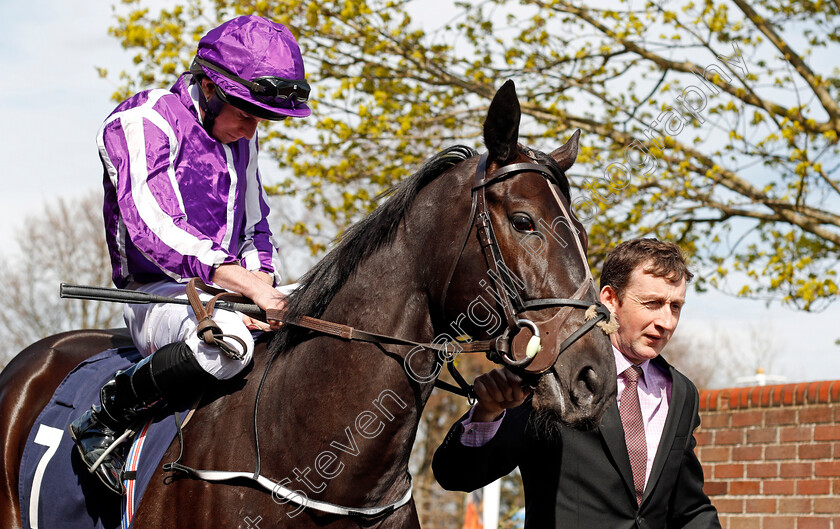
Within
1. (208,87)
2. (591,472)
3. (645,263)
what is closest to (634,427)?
(591,472)

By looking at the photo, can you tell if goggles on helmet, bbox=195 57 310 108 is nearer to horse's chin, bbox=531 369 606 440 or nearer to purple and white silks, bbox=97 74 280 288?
purple and white silks, bbox=97 74 280 288

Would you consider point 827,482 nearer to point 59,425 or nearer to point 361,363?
point 361,363

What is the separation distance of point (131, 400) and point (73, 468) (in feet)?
1.59

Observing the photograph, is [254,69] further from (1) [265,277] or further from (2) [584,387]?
(2) [584,387]

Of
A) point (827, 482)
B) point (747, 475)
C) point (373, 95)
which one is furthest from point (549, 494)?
point (373, 95)

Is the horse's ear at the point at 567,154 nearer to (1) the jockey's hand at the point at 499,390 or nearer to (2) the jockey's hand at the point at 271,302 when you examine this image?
(1) the jockey's hand at the point at 499,390

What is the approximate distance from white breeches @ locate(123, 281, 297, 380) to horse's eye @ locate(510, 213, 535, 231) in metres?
1.02

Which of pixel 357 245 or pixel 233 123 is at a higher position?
pixel 233 123

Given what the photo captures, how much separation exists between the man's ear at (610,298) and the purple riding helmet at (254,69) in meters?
1.36

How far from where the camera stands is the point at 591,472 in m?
3.17

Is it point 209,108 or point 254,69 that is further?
point 209,108

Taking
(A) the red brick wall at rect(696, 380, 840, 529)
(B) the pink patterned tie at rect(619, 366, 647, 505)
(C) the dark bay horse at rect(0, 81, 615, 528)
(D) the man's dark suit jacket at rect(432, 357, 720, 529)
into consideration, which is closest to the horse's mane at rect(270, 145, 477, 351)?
(C) the dark bay horse at rect(0, 81, 615, 528)

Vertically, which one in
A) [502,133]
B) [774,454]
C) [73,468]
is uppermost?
[502,133]

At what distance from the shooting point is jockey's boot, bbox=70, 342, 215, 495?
2992mm
